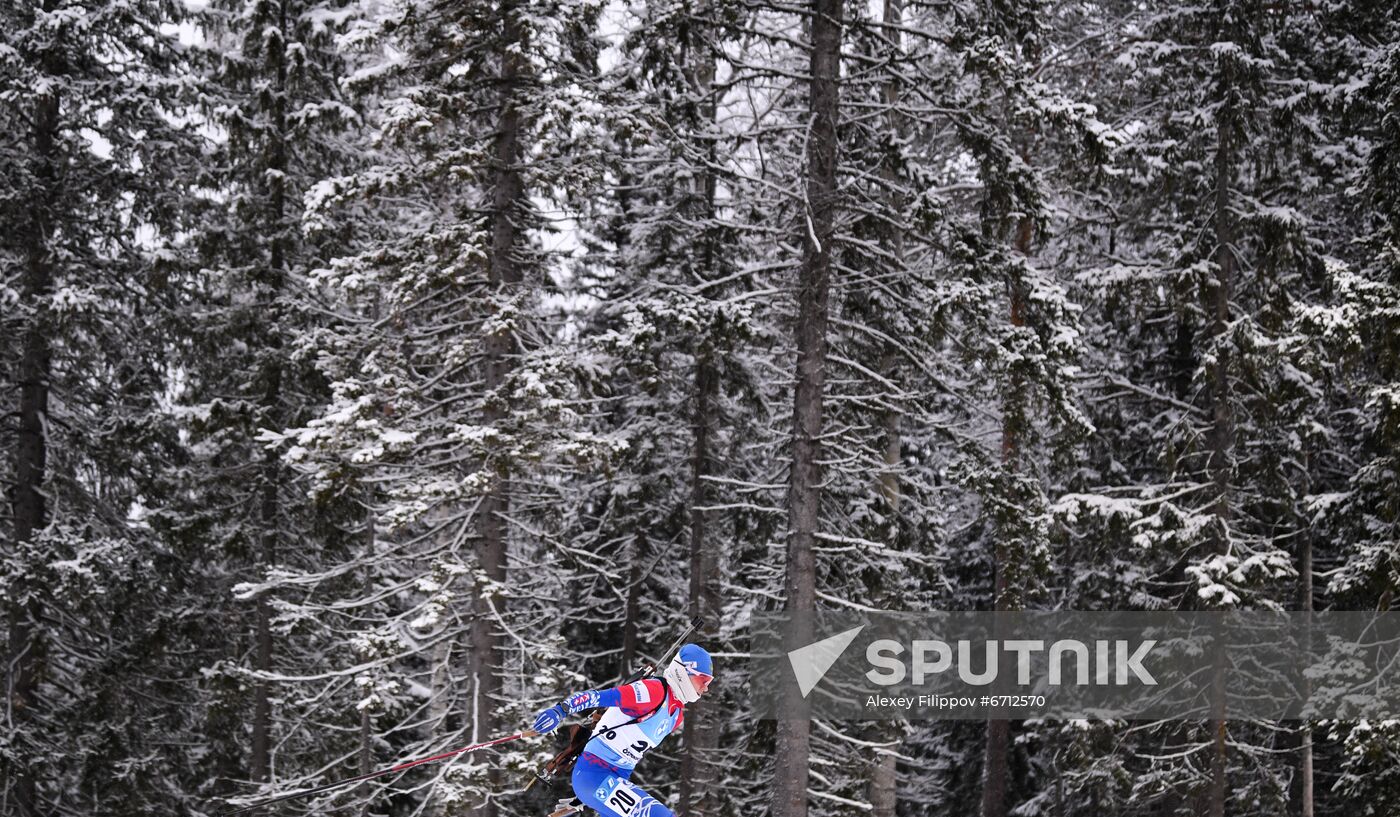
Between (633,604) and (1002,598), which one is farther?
(633,604)

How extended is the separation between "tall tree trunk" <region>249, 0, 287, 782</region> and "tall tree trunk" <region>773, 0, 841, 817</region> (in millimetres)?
7942

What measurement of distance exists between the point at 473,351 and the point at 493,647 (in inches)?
135

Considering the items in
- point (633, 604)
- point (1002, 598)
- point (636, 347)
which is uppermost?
point (636, 347)

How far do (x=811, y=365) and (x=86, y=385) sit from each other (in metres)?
11.3

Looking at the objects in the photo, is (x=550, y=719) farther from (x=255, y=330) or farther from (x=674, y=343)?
(x=255, y=330)

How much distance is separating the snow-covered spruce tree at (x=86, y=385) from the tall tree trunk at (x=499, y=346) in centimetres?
568

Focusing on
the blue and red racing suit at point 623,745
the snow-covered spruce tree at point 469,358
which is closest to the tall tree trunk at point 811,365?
the snow-covered spruce tree at point 469,358

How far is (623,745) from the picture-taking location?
838 centimetres

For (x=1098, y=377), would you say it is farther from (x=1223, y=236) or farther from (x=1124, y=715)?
(x=1124, y=715)

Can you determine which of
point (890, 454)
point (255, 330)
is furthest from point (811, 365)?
point (255, 330)

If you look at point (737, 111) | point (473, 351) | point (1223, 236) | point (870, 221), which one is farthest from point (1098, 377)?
point (473, 351)

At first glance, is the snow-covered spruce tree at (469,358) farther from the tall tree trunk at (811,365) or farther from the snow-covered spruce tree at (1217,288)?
the snow-covered spruce tree at (1217,288)

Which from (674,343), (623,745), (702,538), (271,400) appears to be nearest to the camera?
(623,745)
